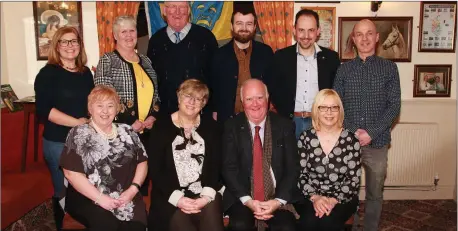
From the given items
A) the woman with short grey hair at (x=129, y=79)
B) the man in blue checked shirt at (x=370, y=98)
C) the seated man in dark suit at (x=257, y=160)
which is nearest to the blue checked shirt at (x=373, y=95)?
the man in blue checked shirt at (x=370, y=98)

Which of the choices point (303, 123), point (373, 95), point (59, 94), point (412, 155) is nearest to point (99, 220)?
point (59, 94)

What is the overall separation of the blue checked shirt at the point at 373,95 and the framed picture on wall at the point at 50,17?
10.8ft

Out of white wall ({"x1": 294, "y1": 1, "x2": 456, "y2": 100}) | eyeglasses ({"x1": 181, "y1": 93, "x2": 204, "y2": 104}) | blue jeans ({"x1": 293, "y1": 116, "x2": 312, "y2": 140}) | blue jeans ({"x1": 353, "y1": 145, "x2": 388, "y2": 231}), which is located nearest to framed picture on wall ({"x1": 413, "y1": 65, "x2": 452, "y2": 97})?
white wall ({"x1": 294, "y1": 1, "x2": 456, "y2": 100})

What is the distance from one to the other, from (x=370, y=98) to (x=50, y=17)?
3.74 m

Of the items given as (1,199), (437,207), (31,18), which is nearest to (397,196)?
(437,207)

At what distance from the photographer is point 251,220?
9.29 ft

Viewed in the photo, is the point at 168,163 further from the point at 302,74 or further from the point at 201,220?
the point at 302,74

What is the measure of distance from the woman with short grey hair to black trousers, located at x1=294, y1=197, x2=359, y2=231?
1.31 meters

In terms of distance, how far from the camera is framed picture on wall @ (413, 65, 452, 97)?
4.94 meters

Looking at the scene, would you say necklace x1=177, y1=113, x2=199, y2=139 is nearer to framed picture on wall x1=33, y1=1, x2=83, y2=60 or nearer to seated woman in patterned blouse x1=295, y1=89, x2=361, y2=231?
seated woman in patterned blouse x1=295, y1=89, x2=361, y2=231

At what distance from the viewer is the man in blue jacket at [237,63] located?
3.59 metres

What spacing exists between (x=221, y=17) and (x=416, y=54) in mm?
2326

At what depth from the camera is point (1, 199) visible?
144 inches

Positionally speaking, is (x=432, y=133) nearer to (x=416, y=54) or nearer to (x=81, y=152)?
(x=416, y=54)
